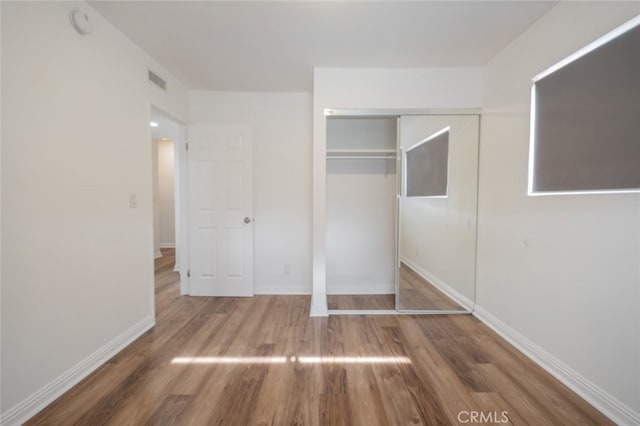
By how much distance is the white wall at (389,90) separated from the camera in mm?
2717

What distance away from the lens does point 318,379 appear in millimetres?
1760

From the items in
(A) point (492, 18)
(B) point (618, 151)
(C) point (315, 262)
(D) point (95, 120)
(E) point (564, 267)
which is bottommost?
(C) point (315, 262)

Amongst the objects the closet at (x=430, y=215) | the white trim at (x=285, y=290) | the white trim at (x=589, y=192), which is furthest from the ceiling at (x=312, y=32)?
the white trim at (x=285, y=290)

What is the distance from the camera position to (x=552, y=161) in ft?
6.06

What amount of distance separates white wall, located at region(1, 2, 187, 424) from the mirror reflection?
2.55 meters

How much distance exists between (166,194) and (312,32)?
5624 mm

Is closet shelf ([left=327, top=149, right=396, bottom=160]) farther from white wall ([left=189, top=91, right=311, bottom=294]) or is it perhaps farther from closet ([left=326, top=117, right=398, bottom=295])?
white wall ([left=189, top=91, right=311, bottom=294])

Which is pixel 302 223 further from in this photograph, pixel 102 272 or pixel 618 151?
pixel 618 151

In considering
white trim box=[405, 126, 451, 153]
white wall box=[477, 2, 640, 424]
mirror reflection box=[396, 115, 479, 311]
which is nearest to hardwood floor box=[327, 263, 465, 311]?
mirror reflection box=[396, 115, 479, 311]

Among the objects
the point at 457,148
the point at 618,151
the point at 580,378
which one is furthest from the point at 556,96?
the point at 580,378

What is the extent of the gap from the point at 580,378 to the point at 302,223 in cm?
271

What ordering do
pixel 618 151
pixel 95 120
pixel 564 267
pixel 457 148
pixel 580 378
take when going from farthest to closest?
1. pixel 457 148
2. pixel 95 120
3. pixel 564 267
4. pixel 580 378
5. pixel 618 151

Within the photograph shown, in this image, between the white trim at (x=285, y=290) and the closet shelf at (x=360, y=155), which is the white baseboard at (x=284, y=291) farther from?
the closet shelf at (x=360, y=155)

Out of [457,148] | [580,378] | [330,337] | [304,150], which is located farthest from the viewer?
[304,150]
